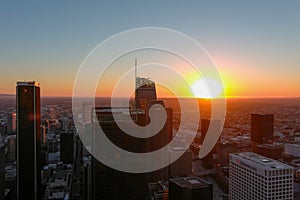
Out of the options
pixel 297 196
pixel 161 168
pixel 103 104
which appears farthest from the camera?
pixel 161 168

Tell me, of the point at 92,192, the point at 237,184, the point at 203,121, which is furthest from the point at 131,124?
the point at 203,121

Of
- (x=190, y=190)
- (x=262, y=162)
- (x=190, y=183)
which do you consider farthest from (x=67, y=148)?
(x=262, y=162)

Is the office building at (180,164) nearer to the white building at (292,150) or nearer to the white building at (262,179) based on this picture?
the white building at (262,179)

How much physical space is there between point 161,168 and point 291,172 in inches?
205

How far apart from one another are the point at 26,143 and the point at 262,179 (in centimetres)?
551

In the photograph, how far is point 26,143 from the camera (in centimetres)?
765

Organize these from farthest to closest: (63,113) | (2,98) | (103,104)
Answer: (63,113), (2,98), (103,104)

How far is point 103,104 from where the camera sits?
6.35m

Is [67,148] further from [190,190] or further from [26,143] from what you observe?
[190,190]

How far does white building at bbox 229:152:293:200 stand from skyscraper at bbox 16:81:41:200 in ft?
16.2

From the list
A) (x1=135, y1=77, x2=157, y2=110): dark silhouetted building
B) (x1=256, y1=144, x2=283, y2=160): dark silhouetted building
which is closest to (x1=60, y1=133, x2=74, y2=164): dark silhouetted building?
(x1=135, y1=77, x2=157, y2=110): dark silhouetted building

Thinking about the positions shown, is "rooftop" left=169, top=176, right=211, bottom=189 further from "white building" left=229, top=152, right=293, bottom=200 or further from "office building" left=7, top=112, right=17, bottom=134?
"office building" left=7, top=112, right=17, bottom=134

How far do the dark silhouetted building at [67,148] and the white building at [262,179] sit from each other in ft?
26.5

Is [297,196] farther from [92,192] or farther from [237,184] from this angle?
[92,192]
